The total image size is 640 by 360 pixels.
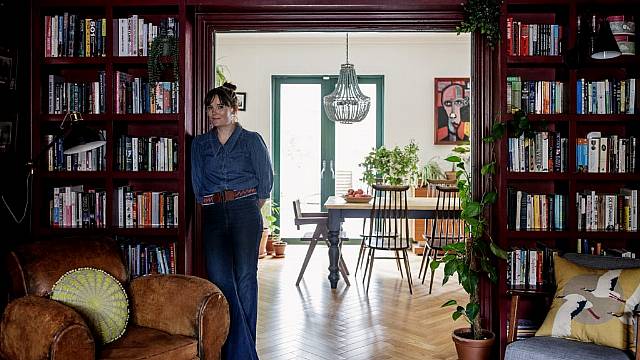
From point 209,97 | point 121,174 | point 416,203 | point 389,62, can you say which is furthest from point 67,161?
point 389,62

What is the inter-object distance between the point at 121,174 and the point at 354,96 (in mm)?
3400

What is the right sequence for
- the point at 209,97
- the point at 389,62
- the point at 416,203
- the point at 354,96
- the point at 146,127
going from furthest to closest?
the point at 389,62, the point at 354,96, the point at 416,203, the point at 146,127, the point at 209,97

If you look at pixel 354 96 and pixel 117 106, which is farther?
pixel 354 96

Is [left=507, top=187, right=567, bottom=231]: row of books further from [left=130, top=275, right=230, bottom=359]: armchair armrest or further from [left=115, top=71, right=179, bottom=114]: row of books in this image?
[left=115, top=71, right=179, bottom=114]: row of books

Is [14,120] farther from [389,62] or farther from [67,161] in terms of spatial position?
→ [389,62]

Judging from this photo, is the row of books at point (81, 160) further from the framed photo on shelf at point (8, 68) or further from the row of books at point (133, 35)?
the row of books at point (133, 35)

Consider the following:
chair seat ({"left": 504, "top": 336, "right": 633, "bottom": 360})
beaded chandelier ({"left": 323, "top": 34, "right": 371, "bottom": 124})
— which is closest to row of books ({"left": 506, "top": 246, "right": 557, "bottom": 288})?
chair seat ({"left": 504, "top": 336, "right": 633, "bottom": 360})

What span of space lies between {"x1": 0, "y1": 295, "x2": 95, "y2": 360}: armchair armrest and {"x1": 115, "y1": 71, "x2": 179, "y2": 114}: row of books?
5.28 feet

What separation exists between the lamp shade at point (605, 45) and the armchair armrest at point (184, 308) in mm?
2248

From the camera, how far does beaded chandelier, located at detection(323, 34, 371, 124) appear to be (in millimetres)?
6785

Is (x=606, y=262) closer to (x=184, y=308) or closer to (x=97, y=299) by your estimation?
(x=184, y=308)

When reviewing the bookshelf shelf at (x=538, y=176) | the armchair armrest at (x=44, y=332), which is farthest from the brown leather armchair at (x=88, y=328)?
the bookshelf shelf at (x=538, y=176)

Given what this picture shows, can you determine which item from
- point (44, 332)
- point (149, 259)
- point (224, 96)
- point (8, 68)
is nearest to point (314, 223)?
point (149, 259)

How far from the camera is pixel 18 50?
3768 millimetres
